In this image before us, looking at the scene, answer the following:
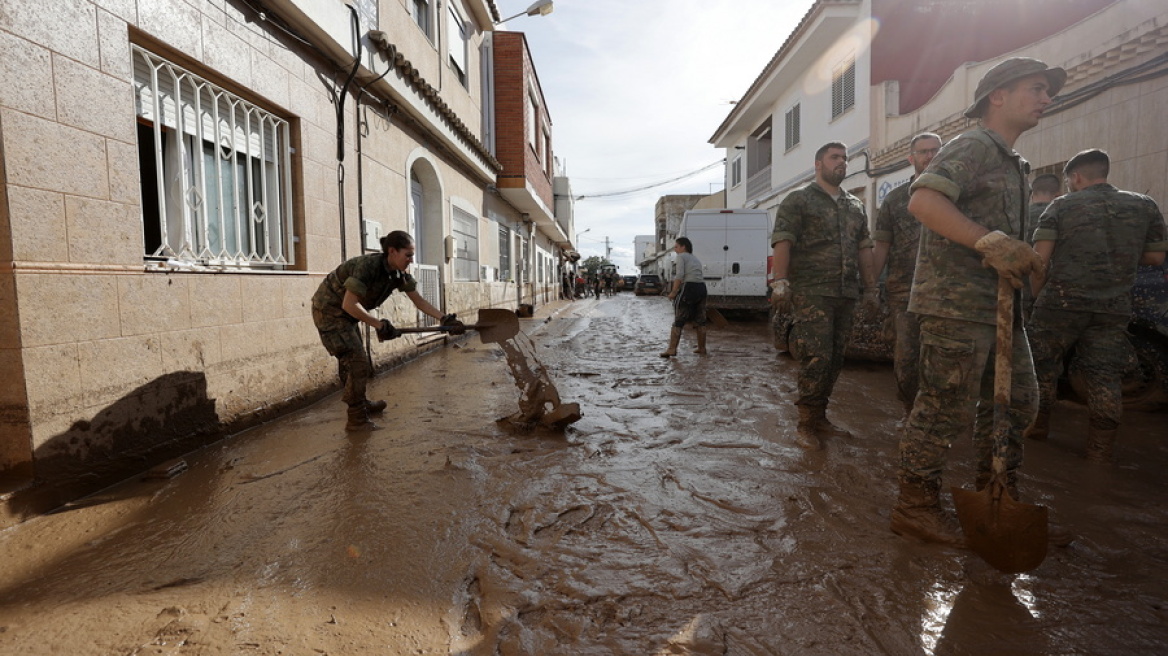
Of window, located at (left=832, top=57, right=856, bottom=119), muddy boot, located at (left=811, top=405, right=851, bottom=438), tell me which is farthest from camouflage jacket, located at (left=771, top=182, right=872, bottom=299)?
window, located at (left=832, top=57, right=856, bottom=119)

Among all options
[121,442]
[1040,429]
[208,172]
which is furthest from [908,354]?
[208,172]

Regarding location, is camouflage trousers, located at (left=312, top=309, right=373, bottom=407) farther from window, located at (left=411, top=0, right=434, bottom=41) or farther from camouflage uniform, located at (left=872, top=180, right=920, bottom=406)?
window, located at (left=411, top=0, right=434, bottom=41)

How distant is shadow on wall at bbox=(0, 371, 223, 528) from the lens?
2.64 m

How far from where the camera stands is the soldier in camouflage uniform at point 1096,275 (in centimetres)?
314

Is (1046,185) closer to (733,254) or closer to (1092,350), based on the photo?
(1092,350)

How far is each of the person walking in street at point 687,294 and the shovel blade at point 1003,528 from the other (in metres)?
5.29

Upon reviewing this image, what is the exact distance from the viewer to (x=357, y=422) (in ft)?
13.4

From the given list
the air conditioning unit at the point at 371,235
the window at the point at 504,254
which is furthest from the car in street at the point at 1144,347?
the window at the point at 504,254

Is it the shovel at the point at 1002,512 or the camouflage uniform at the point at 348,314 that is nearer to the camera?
the shovel at the point at 1002,512

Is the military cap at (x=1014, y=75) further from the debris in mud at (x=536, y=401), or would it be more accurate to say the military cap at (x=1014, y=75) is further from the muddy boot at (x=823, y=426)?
the debris in mud at (x=536, y=401)

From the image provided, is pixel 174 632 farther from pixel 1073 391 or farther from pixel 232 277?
pixel 1073 391

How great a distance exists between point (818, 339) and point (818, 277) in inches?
15.8

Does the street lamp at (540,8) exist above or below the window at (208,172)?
above

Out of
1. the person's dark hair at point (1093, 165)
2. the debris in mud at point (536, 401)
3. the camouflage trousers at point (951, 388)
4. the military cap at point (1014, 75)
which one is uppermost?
the military cap at point (1014, 75)
